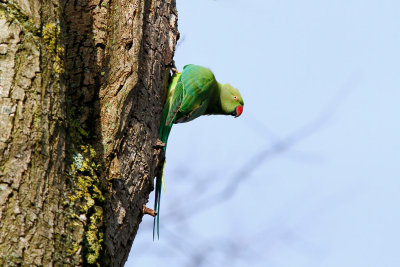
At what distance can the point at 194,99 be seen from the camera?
4.05 metres

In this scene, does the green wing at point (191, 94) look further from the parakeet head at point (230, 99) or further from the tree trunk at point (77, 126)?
the tree trunk at point (77, 126)

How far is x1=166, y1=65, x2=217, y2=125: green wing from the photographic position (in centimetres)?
378

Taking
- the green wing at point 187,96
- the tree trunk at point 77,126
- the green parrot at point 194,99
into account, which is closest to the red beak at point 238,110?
the green parrot at point 194,99

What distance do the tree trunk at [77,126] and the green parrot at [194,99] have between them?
93 cm

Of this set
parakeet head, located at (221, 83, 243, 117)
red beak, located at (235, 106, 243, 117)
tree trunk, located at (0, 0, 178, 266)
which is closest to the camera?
tree trunk, located at (0, 0, 178, 266)

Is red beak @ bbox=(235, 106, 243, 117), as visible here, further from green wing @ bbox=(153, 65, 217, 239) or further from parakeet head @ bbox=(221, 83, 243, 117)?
green wing @ bbox=(153, 65, 217, 239)

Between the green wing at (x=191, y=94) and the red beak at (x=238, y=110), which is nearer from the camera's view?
the green wing at (x=191, y=94)

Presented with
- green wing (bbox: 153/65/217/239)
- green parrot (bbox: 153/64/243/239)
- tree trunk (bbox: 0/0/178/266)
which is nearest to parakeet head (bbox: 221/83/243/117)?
green parrot (bbox: 153/64/243/239)

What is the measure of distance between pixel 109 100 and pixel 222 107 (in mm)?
2534

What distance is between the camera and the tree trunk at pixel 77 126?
1.59m

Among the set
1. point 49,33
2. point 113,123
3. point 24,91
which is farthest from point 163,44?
point 24,91

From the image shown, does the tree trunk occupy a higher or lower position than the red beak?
lower

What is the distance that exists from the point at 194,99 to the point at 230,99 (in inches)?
A: 28.0

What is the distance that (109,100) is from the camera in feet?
7.38
